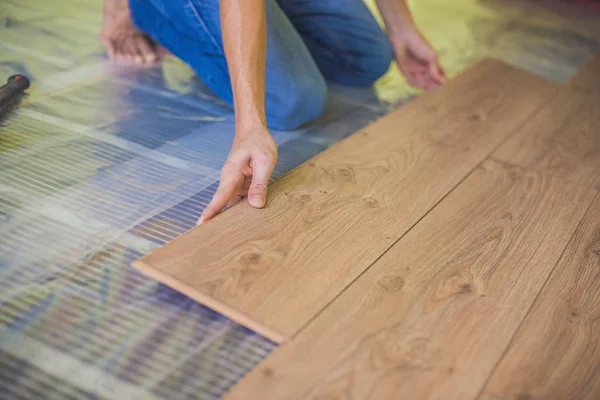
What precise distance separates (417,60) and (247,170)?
1247 mm

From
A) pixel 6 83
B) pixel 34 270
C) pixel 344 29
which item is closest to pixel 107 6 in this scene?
pixel 6 83

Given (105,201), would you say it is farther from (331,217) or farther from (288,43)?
(288,43)

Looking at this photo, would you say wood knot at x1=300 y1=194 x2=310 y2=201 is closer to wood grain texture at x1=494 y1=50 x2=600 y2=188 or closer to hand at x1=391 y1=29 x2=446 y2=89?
wood grain texture at x1=494 y1=50 x2=600 y2=188

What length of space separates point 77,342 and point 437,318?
0.66 metres

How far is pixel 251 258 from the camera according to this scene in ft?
4.38

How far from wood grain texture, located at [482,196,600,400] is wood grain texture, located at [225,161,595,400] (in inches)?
1.0

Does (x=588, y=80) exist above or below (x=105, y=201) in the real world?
below

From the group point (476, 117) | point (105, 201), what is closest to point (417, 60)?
point (476, 117)

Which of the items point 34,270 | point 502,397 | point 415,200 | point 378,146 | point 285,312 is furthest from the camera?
Result: point 378,146

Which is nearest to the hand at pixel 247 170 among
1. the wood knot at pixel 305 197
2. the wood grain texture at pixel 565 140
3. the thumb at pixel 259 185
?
the thumb at pixel 259 185

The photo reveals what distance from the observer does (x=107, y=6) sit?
245 centimetres

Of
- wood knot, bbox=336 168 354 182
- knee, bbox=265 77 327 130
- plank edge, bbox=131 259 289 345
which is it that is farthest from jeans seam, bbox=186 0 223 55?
plank edge, bbox=131 259 289 345

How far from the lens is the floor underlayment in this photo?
3.75 feet

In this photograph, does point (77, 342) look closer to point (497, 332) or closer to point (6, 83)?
point (497, 332)
